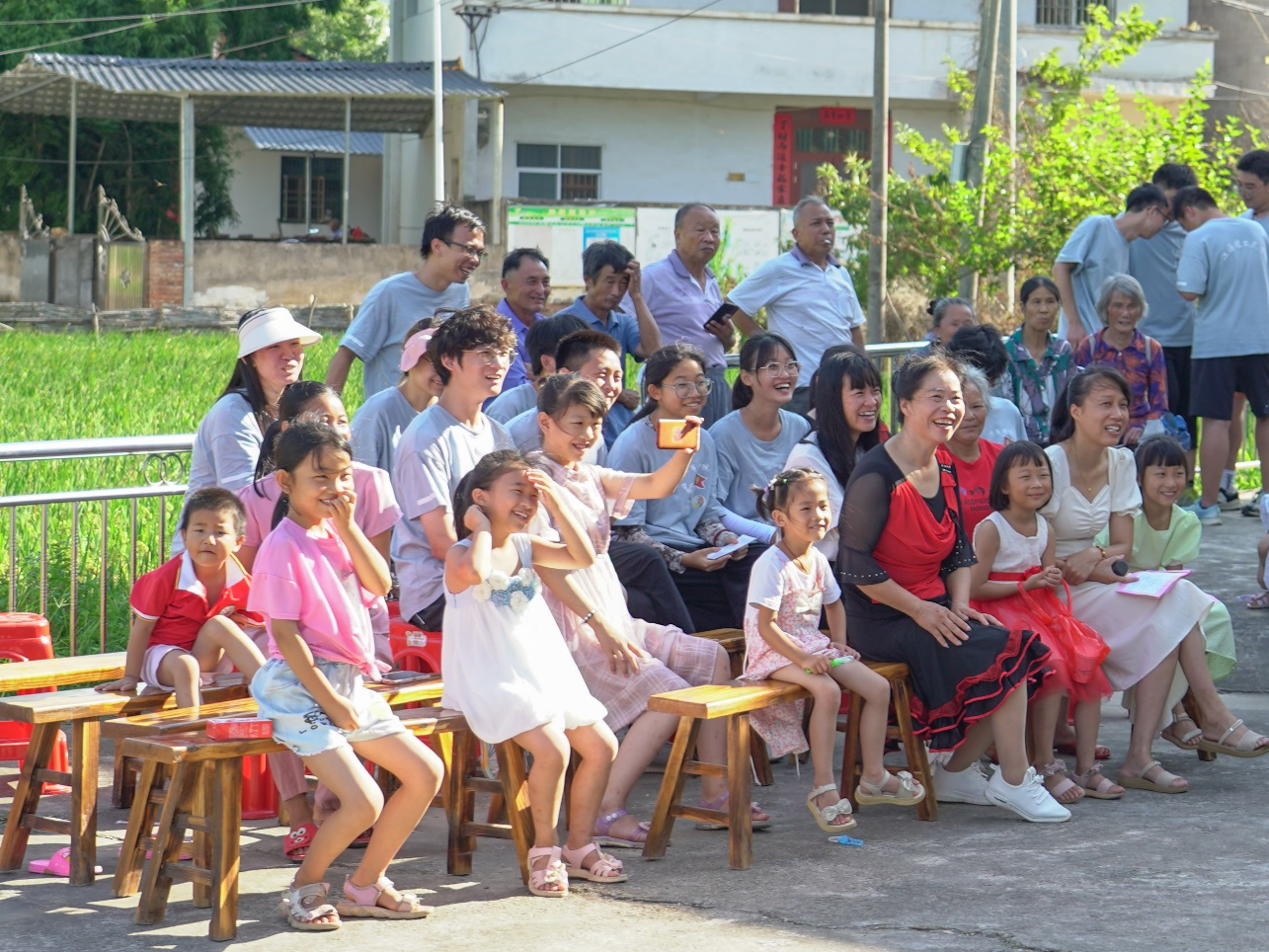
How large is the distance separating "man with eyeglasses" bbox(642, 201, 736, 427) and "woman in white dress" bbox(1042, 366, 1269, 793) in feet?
6.95

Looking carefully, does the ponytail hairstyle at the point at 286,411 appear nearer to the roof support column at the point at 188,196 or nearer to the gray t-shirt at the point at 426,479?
the gray t-shirt at the point at 426,479

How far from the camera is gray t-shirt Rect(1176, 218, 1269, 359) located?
357 inches

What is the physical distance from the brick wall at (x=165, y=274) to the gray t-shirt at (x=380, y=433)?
65.2 feet

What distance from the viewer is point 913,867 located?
5.18 metres

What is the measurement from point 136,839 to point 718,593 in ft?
8.14

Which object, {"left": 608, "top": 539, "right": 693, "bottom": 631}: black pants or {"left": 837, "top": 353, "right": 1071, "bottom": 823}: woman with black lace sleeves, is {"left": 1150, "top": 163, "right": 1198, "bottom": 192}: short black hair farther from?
{"left": 608, "top": 539, "right": 693, "bottom": 631}: black pants

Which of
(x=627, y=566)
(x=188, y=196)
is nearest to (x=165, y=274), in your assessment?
(x=188, y=196)

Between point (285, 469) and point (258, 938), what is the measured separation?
1.24 meters

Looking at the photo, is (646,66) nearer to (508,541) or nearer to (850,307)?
(850,307)

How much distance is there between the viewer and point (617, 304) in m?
7.82


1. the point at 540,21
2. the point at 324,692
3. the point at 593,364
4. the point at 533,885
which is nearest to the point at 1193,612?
the point at 593,364

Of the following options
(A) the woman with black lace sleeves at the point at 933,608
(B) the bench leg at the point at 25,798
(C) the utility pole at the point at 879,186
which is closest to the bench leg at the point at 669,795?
(A) the woman with black lace sleeves at the point at 933,608

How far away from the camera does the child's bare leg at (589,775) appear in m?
5.11

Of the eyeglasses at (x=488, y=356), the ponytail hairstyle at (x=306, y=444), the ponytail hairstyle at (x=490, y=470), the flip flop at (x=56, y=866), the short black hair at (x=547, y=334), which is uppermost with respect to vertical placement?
the short black hair at (x=547, y=334)
